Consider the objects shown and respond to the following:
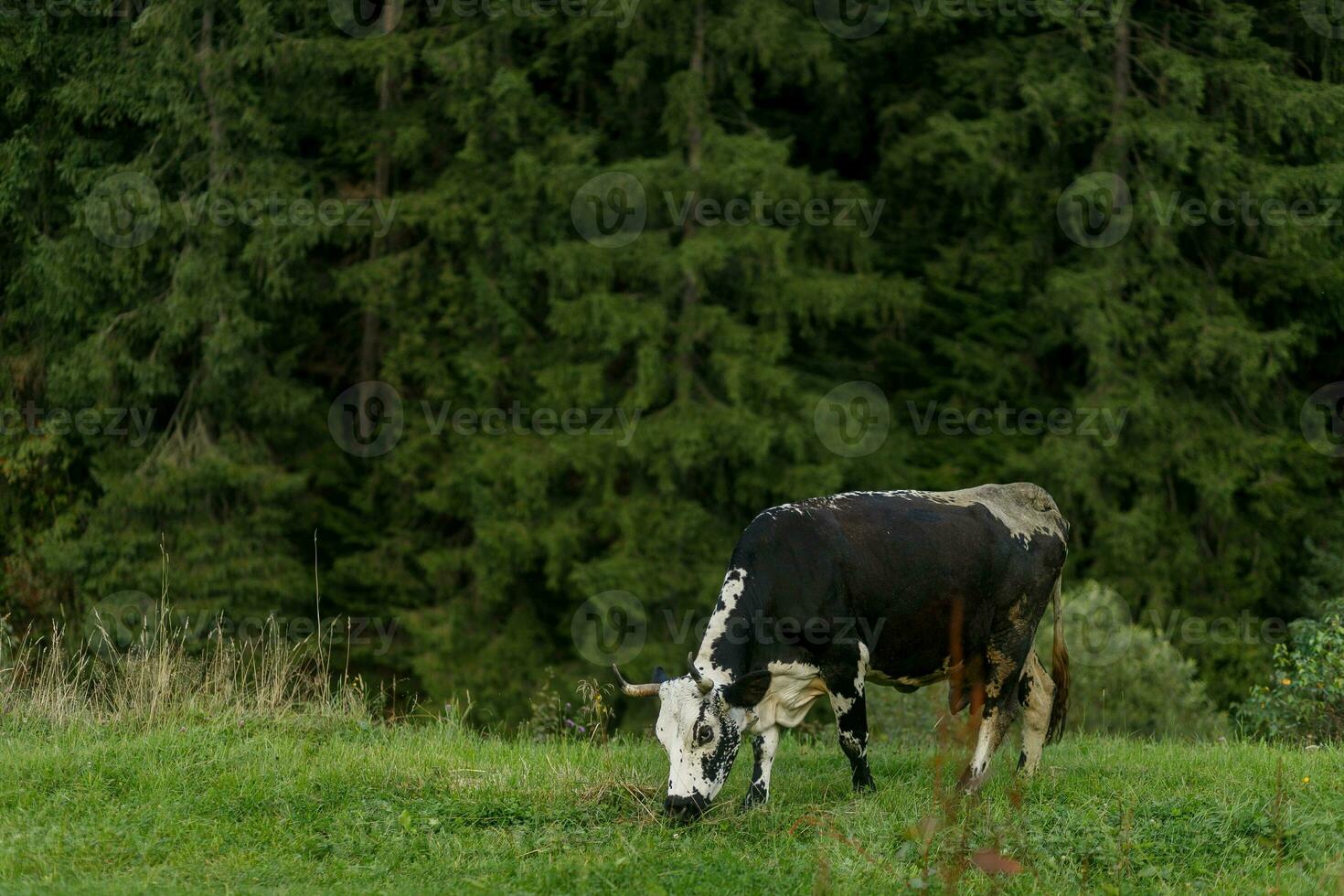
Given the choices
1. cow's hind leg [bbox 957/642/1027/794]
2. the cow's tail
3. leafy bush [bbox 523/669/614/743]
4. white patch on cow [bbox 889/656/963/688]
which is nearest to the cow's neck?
white patch on cow [bbox 889/656/963/688]

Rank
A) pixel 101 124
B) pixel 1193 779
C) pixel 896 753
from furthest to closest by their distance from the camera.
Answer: pixel 101 124
pixel 896 753
pixel 1193 779

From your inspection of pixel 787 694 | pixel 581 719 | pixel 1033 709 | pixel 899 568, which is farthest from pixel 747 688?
pixel 581 719

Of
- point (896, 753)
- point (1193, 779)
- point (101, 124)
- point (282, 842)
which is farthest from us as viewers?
point (101, 124)

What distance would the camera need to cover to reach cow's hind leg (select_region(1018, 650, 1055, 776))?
347 inches

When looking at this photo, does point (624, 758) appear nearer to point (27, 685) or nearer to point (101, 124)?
point (27, 685)

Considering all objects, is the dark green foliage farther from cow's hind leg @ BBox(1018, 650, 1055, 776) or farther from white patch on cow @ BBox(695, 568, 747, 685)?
white patch on cow @ BBox(695, 568, 747, 685)

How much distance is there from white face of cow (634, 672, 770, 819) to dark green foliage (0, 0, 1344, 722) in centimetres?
1342

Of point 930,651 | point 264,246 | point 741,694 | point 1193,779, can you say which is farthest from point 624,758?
point 264,246

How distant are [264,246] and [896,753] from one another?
1631 centimetres

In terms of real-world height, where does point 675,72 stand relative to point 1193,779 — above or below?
above

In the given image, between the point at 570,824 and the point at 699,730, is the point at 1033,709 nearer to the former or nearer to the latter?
the point at 699,730

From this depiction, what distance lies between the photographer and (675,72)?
2320cm

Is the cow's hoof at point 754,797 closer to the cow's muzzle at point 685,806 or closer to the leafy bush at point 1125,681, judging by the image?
the cow's muzzle at point 685,806

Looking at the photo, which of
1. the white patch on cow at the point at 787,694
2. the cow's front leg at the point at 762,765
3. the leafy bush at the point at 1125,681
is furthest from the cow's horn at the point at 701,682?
the leafy bush at the point at 1125,681
